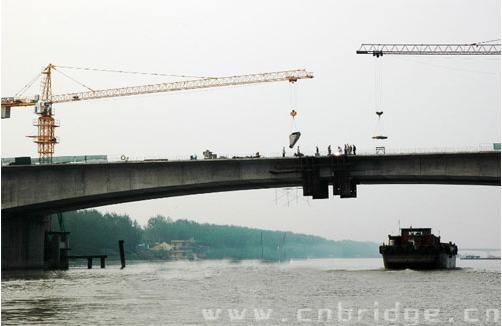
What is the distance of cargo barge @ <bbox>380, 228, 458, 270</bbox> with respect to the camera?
10275 cm

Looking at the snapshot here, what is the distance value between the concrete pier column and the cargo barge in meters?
41.7

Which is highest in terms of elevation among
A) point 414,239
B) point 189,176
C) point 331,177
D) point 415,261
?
point 189,176

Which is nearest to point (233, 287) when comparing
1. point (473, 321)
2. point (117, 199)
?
point (473, 321)

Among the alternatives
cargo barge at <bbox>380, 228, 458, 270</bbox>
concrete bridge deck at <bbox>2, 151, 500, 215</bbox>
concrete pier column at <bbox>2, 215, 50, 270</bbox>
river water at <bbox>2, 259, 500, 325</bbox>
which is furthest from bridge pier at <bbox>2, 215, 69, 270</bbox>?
cargo barge at <bbox>380, 228, 458, 270</bbox>

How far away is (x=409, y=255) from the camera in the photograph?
338 ft

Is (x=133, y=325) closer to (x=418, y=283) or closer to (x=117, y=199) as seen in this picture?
(x=418, y=283)

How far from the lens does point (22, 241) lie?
106438 mm

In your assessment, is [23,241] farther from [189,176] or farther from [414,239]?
[414,239]

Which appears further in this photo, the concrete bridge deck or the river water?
the concrete bridge deck

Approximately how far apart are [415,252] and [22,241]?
46.3m

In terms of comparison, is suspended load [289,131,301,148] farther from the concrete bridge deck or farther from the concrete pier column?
the concrete pier column

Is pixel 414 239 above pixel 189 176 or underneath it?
underneath

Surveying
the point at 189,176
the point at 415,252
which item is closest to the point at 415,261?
the point at 415,252

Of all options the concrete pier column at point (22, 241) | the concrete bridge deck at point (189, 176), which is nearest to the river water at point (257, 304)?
the concrete bridge deck at point (189, 176)
